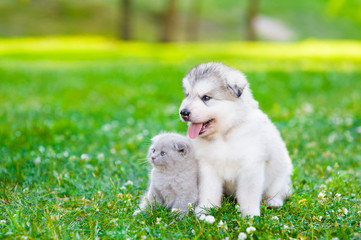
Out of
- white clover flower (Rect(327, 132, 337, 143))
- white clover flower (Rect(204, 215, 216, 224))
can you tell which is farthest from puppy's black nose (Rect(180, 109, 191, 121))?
white clover flower (Rect(327, 132, 337, 143))

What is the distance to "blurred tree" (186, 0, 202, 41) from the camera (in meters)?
35.9

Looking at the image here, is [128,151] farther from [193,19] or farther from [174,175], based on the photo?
[193,19]

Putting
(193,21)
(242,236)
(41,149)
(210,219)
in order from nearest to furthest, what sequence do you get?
(242,236), (210,219), (41,149), (193,21)

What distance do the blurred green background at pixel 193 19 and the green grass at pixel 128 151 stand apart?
849 inches

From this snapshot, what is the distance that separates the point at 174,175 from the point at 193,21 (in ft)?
111

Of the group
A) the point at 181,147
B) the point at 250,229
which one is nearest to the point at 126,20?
the point at 181,147

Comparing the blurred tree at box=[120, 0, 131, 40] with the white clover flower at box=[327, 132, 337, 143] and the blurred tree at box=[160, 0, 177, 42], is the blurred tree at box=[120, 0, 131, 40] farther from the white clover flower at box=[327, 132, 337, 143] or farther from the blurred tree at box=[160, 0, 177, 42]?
the white clover flower at box=[327, 132, 337, 143]

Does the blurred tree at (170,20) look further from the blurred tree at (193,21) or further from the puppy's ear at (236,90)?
the puppy's ear at (236,90)

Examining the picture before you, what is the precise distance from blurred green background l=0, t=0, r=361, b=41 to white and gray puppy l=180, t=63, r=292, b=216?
94.1ft

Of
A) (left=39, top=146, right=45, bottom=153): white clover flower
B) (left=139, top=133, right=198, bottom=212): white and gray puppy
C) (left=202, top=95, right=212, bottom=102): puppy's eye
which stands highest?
(left=202, top=95, right=212, bottom=102): puppy's eye

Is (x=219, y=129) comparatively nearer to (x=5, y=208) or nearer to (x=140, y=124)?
(x=5, y=208)

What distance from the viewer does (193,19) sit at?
36.4 m

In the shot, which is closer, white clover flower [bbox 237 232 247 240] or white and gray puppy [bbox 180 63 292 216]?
white clover flower [bbox 237 232 247 240]

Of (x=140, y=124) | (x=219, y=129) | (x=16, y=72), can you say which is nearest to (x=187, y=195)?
(x=219, y=129)
